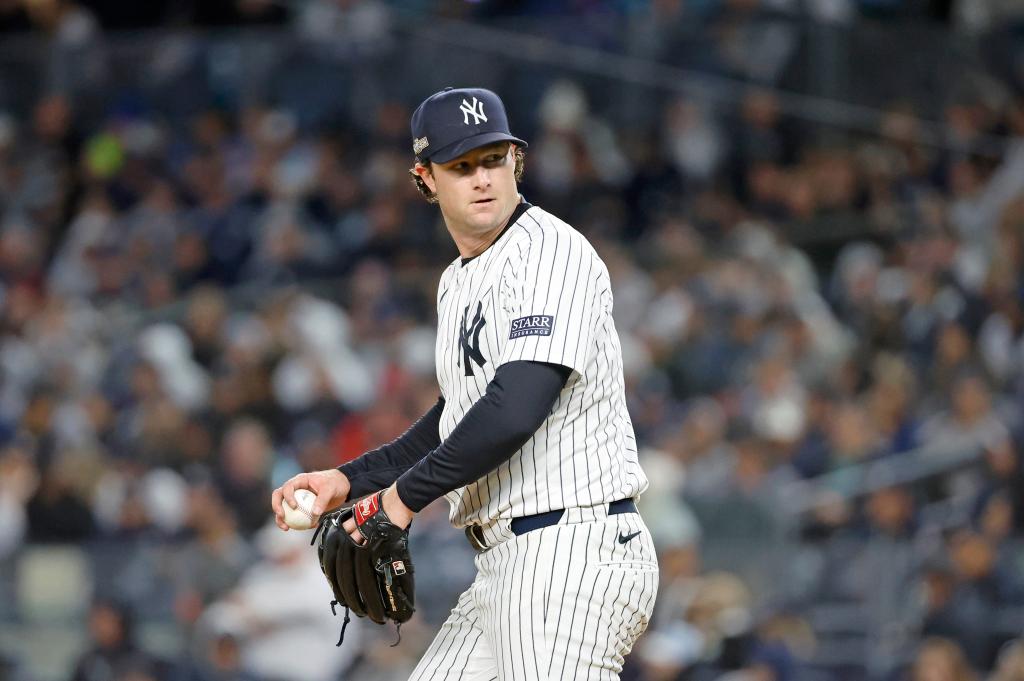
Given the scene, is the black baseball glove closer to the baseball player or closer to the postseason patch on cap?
the baseball player

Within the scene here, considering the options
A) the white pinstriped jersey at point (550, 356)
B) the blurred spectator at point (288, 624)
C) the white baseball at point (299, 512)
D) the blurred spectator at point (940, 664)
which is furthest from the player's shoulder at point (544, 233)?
the blurred spectator at point (940, 664)

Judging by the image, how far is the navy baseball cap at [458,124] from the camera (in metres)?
3.42

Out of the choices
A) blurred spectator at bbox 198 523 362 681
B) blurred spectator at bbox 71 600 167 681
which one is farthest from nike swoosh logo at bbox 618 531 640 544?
blurred spectator at bbox 71 600 167 681

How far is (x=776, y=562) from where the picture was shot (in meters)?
8.25

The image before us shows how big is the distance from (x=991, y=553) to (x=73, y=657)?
4993 millimetres

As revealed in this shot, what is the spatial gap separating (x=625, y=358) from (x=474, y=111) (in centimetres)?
683

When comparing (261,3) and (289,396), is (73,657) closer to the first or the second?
(289,396)

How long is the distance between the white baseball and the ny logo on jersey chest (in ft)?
1.58

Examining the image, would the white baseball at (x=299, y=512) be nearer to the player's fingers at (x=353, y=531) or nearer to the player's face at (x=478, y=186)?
the player's fingers at (x=353, y=531)

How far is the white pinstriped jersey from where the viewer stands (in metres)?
3.29

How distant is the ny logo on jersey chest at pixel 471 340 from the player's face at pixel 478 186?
21 cm

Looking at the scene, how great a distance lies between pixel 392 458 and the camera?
3.85m

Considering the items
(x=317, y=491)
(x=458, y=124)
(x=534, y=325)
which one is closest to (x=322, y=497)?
(x=317, y=491)

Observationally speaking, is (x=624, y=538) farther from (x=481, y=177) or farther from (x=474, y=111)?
(x=474, y=111)
